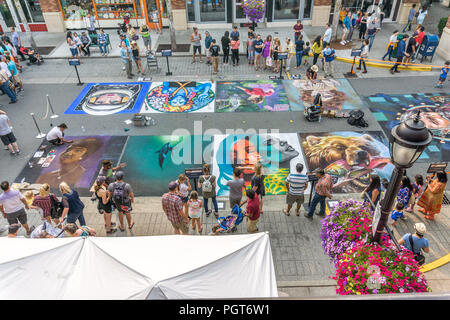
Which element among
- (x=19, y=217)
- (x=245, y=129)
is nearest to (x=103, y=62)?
(x=245, y=129)

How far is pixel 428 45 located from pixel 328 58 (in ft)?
17.4

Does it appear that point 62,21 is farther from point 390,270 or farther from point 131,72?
point 390,270

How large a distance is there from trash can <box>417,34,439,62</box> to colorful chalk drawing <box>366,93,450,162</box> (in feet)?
11.5

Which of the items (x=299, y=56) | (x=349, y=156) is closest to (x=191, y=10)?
(x=299, y=56)

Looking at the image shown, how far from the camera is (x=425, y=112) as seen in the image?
41.2 feet

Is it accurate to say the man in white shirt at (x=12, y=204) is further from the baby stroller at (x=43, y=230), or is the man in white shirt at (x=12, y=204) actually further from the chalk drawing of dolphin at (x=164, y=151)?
the chalk drawing of dolphin at (x=164, y=151)

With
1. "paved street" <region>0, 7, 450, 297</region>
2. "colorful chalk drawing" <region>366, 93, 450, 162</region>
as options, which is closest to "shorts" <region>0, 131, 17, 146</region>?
"paved street" <region>0, 7, 450, 297</region>

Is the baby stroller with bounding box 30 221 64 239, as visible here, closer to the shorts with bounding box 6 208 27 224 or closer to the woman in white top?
the shorts with bounding box 6 208 27 224

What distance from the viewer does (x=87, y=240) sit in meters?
5.36

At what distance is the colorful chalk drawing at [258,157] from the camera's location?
979 centimetres

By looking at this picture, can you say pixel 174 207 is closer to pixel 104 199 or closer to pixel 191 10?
pixel 104 199

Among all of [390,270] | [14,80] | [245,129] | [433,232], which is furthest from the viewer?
[14,80]

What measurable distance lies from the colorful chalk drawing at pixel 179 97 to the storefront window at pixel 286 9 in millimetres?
9275
